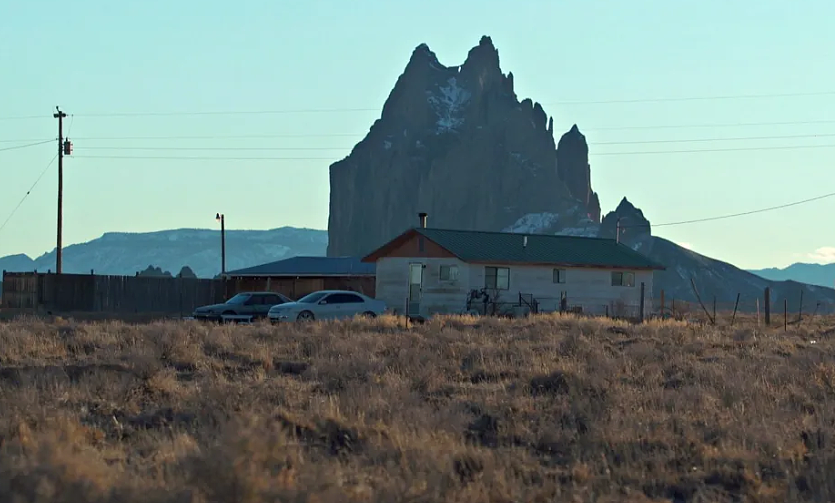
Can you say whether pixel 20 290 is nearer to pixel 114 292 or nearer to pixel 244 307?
pixel 114 292

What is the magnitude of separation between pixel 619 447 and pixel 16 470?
6062 millimetres

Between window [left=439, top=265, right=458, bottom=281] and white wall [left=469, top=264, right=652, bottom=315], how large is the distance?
77 centimetres

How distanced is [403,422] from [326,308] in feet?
85.8

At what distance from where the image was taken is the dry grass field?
8562 millimetres

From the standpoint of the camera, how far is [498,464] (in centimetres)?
1048

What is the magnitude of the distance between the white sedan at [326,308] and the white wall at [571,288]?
9.25 metres

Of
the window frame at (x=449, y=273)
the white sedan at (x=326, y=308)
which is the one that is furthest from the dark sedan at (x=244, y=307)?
the window frame at (x=449, y=273)

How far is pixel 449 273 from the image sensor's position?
48188mm

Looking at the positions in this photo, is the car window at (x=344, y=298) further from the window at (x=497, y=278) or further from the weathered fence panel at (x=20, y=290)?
the weathered fence panel at (x=20, y=290)

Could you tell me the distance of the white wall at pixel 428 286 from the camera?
156ft

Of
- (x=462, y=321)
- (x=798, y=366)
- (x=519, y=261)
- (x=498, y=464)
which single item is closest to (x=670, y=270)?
(x=519, y=261)

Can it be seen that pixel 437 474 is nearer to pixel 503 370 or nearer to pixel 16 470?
pixel 16 470

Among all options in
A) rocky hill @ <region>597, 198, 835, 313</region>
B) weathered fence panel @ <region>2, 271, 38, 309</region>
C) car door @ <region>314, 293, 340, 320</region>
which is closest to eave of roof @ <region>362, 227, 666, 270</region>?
car door @ <region>314, 293, 340, 320</region>

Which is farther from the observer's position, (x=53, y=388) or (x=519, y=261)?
(x=519, y=261)
